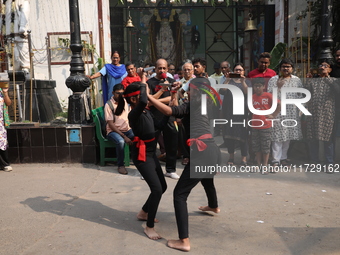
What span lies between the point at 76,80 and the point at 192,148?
13.8ft

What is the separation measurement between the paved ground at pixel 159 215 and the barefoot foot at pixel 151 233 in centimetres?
7

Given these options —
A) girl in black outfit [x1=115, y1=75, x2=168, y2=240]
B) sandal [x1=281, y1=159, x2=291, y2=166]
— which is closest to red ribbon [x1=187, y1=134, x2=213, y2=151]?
girl in black outfit [x1=115, y1=75, x2=168, y2=240]

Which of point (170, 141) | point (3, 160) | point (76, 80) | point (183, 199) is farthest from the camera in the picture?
point (76, 80)

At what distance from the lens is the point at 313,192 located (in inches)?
232

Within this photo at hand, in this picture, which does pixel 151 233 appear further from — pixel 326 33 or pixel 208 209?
pixel 326 33

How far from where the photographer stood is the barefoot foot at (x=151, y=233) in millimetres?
4285

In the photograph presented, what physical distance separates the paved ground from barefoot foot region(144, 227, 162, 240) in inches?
2.6

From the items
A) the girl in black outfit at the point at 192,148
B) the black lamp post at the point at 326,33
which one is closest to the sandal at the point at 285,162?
the black lamp post at the point at 326,33

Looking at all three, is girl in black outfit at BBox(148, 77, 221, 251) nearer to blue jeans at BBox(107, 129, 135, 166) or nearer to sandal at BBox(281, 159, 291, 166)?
blue jeans at BBox(107, 129, 135, 166)

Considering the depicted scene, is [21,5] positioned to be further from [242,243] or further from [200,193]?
[242,243]

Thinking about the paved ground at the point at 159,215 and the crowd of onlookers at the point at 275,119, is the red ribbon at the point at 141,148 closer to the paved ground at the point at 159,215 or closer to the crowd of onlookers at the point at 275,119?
the paved ground at the point at 159,215

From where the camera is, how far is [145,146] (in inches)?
177

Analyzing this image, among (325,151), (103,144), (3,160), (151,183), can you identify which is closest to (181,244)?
(151,183)

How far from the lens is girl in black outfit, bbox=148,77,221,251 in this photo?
4070 mm
